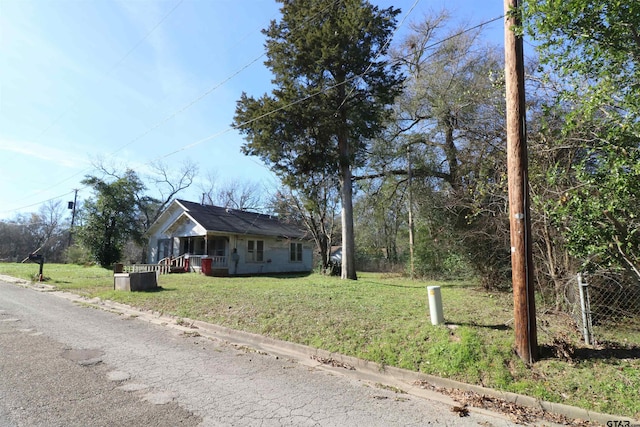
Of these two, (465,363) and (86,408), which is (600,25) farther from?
(86,408)

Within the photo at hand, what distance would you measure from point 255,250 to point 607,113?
853 inches

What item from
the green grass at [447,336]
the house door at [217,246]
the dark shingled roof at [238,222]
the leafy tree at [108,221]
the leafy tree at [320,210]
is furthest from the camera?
the leafy tree at [108,221]

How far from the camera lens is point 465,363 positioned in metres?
5.29

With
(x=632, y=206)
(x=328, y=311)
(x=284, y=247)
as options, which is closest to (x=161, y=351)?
(x=328, y=311)

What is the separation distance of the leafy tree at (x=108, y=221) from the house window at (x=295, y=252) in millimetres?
12745

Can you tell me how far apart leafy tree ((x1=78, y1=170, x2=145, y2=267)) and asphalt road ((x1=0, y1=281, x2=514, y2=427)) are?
76.2ft

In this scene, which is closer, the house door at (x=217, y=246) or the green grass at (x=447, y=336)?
the green grass at (x=447, y=336)

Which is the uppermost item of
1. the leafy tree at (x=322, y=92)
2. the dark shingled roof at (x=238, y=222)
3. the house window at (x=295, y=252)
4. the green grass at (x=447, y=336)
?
the leafy tree at (x=322, y=92)

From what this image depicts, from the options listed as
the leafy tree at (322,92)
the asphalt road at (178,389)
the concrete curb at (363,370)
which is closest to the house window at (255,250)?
the leafy tree at (322,92)

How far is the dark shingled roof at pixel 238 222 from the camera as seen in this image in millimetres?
A: 22484

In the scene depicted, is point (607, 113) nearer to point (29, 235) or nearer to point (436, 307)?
point (436, 307)

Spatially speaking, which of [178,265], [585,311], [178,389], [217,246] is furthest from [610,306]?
[217,246]

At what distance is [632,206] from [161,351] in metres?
7.54

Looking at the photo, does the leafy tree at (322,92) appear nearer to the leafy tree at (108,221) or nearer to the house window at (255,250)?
the house window at (255,250)
